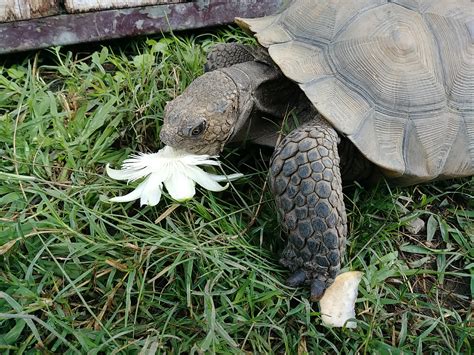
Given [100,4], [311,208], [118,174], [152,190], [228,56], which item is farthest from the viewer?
[100,4]

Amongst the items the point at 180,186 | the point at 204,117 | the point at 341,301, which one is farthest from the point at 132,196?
the point at 341,301

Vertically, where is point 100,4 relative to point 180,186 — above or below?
above

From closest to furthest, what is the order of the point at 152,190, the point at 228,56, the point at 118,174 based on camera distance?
the point at 152,190 < the point at 118,174 < the point at 228,56

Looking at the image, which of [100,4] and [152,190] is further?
[100,4]

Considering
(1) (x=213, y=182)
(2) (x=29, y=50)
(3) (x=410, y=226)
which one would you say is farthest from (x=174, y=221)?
(2) (x=29, y=50)

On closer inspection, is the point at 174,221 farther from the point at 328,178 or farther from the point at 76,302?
the point at 328,178

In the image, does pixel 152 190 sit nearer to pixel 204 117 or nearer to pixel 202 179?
pixel 202 179
